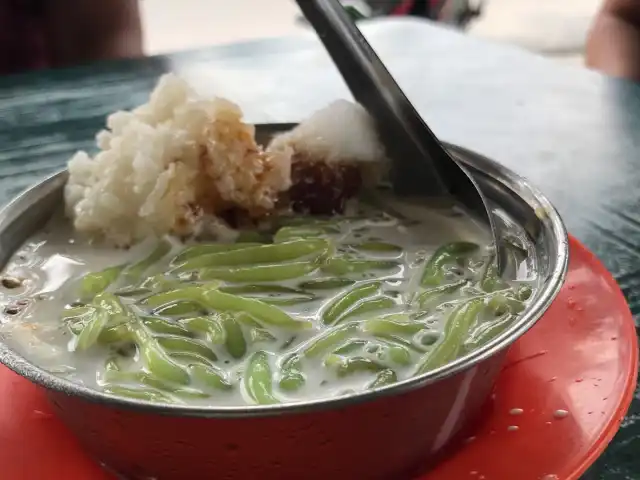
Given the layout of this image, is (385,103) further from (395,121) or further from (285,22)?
(285,22)

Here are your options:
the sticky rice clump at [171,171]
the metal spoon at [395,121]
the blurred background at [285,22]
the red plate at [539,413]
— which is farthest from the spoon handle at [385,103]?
the blurred background at [285,22]

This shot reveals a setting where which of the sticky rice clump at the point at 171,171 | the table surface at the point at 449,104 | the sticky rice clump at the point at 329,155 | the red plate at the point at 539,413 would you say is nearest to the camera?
the red plate at the point at 539,413

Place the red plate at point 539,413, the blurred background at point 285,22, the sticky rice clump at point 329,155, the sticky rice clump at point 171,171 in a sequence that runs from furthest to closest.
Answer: the blurred background at point 285,22 < the sticky rice clump at point 329,155 < the sticky rice clump at point 171,171 < the red plate at point 539,413

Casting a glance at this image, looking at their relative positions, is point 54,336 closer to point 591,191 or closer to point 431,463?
point 431,463

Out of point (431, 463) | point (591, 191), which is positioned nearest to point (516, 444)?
point (431, 463)

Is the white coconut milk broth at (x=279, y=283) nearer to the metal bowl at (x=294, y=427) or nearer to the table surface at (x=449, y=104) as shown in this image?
the metal bowl at (x=294, y=427)

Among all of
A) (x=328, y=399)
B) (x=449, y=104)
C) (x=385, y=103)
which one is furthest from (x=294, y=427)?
(x=449, y=104)

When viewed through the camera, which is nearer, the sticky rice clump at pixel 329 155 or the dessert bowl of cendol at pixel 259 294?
the dessert bowl of cendol at pixel 259 294
